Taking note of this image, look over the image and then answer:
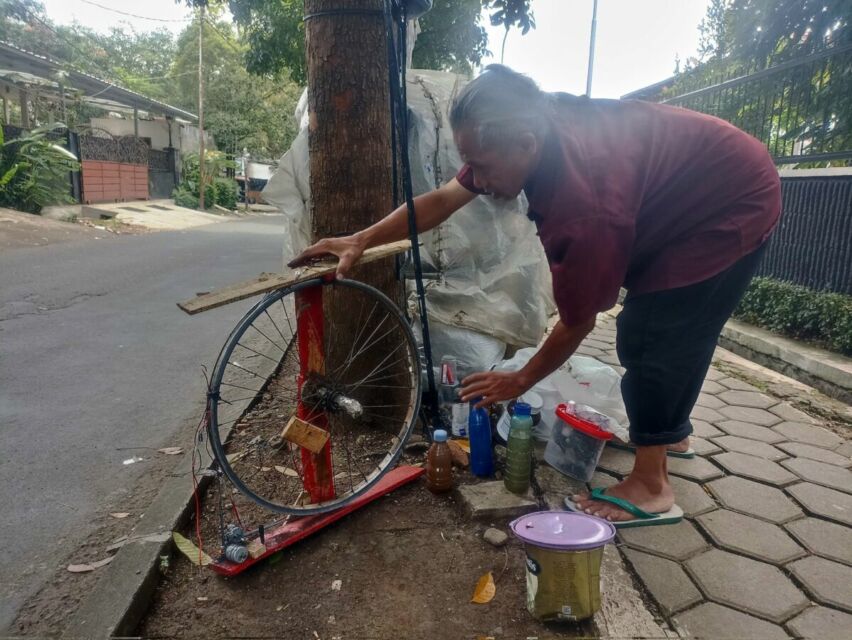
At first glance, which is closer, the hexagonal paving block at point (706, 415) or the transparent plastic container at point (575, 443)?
the transparent plastic container at point (575, 443)

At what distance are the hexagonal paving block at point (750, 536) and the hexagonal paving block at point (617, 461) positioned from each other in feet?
1.51

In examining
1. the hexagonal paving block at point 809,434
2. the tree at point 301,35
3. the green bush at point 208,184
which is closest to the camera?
the hexagonal paving block at point 809,434

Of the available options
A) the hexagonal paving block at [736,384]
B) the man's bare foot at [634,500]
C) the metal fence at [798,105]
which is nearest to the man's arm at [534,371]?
the man's bare foot at [634,500]

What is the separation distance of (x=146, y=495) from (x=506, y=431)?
169 cm

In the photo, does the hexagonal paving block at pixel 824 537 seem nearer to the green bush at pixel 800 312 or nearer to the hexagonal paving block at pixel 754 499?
the hexagonal paving block at pixel 754 499

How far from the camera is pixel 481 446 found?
2.68m

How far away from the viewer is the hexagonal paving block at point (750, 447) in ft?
9.96

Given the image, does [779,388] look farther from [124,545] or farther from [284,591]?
[124,545]

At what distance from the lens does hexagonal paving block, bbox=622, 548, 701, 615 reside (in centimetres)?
190

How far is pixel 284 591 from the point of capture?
6.59ft

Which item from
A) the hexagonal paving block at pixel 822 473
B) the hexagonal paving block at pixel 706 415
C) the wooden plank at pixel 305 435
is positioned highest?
the wooden plank at pixel 305 435

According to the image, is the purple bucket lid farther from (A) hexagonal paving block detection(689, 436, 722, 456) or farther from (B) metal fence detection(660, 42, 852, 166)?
(B) metal fence detection(660, 42, 852, 166)

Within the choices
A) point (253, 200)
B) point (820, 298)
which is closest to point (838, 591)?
point (820, 298)

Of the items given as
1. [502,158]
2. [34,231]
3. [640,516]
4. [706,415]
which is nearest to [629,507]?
[640,516]
